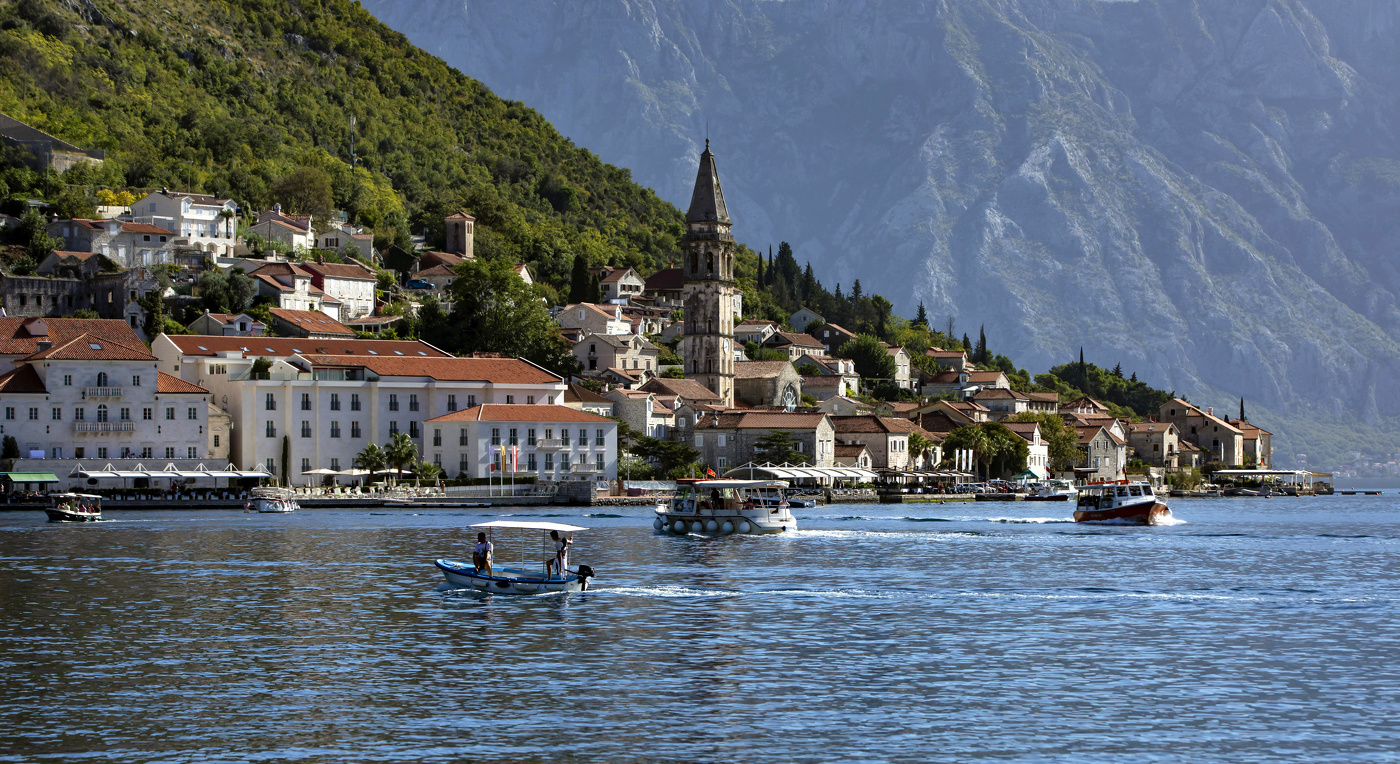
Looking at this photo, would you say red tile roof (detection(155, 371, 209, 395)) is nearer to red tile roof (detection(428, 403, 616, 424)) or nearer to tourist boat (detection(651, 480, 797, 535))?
red tile roof (detection(428, 403, 616, 424))

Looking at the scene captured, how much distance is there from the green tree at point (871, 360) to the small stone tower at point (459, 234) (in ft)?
151

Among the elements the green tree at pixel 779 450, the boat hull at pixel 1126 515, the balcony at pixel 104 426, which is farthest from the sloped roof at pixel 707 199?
the boat hull at pixel 1126 515

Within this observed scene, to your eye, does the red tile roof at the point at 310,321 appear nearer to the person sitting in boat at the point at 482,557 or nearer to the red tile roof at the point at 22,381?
the red tile roof at the point at 22,381

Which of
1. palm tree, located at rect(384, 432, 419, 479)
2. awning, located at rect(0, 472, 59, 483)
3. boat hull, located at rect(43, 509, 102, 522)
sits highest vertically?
palm tree, located at rect(384, 432, 419, 479)

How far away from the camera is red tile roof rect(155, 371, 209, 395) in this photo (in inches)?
4112

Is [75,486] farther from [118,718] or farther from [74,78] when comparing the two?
[74,78]

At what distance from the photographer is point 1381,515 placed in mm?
119750

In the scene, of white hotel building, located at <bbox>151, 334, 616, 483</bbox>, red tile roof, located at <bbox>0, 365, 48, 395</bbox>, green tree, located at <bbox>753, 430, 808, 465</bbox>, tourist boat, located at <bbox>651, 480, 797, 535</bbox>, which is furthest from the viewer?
green tree, located at <bbox>753, 430, 808, 465</bbox>

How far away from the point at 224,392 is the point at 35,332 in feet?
44.5

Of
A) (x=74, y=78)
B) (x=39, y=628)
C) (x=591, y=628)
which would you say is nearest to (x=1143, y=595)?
(x=591, y=628)

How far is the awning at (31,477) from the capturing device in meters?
96.8

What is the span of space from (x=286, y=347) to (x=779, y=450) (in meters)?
40.3

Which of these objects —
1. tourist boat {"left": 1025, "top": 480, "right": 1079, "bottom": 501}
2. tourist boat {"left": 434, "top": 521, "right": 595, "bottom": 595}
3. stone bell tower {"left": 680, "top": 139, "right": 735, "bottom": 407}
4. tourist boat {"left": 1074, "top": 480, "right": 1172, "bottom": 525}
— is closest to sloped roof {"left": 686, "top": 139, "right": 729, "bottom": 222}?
stone bell tower {"left": 680, "top": 139, "right": 735, "bottom": 407}

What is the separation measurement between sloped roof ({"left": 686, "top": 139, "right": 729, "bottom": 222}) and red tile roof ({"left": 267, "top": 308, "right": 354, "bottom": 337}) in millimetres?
37758
